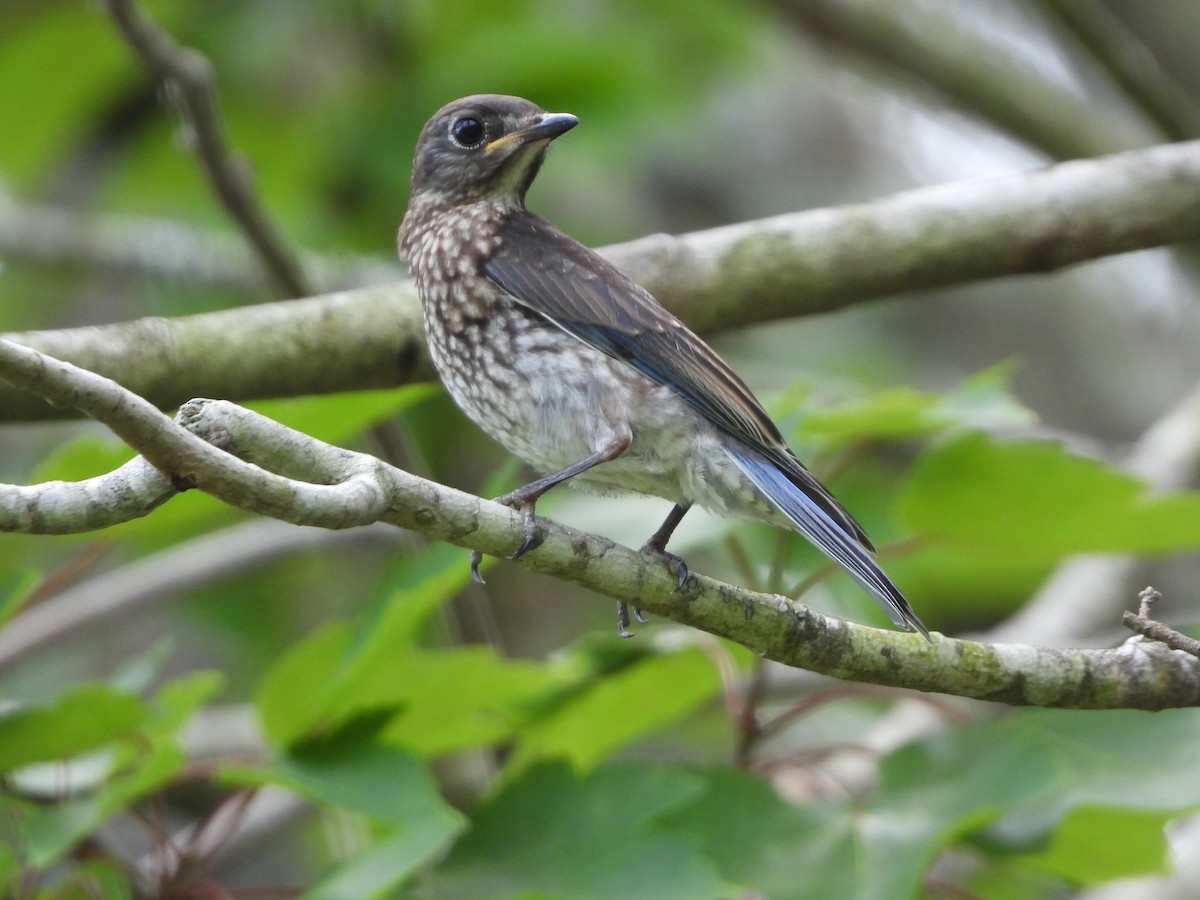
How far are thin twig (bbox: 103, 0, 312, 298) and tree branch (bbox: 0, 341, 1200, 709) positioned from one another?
1.71m

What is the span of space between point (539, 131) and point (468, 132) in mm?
260

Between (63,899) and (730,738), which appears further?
(730,738)

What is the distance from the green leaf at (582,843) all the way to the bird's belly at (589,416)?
0.63 meters

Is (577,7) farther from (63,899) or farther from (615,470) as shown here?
(63,899)

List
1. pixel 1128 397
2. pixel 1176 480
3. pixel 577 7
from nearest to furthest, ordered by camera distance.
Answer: pixel 1176 480 → pixel 577 7 → pixel 1128 397

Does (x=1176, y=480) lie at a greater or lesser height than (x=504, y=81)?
lesser

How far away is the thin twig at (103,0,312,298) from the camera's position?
3436mm

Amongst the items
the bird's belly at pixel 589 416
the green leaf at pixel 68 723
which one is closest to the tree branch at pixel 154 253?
the bird's belly at pixel 589 416

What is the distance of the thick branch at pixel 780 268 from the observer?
298 centimetres

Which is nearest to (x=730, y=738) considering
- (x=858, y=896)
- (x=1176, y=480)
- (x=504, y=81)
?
(x=1176, y=480)

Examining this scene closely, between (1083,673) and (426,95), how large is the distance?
426 cm

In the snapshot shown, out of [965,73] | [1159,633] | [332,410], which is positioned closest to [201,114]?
[332,410]

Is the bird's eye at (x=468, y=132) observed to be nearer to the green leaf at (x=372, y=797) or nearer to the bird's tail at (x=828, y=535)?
the bird's tail at (x=828, y=535)

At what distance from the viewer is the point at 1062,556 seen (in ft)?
10.4
